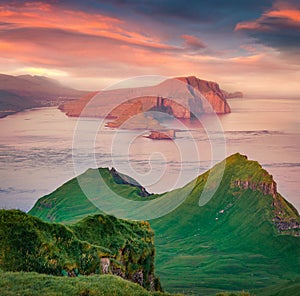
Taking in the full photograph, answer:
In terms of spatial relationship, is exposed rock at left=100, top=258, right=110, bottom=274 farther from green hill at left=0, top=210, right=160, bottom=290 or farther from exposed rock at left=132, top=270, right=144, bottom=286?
exposed rock at left=132, top=270, right=144, bottom=286

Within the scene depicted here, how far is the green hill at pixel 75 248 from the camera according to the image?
133 ft

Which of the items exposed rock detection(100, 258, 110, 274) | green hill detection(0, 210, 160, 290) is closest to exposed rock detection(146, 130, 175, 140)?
green hill detection(0, 210, 160, 290)

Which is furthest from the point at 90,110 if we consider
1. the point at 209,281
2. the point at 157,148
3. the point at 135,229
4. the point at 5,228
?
the point at 5,228

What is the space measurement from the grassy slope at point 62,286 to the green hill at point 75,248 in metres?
6.96

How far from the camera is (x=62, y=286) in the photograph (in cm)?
Result: 3066

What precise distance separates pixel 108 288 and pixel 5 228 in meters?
13.7

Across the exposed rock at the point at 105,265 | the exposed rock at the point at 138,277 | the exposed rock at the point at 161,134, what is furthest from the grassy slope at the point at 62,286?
the exposed rock at the point at 161,134

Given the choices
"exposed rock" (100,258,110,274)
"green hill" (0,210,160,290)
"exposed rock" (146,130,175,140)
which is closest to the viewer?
"green hill" (0,210,160,290)

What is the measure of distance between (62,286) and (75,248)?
13.6m

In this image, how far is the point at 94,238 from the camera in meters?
50.7

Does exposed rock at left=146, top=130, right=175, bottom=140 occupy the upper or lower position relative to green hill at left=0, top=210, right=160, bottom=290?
upper

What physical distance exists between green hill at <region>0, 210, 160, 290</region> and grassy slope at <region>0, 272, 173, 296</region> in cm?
696

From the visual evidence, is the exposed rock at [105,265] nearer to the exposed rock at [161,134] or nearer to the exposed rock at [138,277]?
the exposed rock at [138,277]

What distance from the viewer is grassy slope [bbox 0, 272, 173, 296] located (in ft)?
98.0
